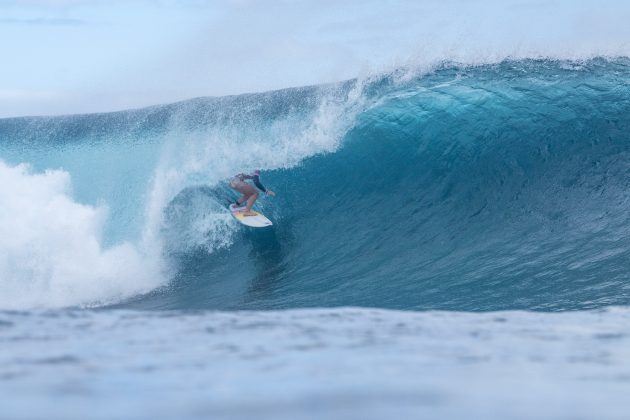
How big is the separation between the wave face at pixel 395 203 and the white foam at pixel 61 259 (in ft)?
0.17

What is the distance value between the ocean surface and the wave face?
39 millimetres

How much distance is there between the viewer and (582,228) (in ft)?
29.7

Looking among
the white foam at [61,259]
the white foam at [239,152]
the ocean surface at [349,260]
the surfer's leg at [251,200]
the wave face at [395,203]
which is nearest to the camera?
the ocean surface at [349,260]

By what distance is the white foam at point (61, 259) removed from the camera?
1059 centimetres

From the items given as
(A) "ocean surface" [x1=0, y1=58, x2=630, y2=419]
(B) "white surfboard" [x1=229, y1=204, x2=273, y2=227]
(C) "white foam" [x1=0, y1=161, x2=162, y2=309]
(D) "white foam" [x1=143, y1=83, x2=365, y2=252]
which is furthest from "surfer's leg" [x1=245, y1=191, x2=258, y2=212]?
(C) "white foam" [x1=0, y1=161, x2=162, y2=309]

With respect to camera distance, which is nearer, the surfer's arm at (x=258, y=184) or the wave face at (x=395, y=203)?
the wave face at (x=395, y=203)

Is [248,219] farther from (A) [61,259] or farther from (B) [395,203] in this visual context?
(A) [61,259]

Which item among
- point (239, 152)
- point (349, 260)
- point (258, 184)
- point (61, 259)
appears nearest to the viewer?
point (349, 260)

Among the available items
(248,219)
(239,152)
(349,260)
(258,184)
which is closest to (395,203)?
(349,260)

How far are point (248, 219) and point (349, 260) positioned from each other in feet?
7.35

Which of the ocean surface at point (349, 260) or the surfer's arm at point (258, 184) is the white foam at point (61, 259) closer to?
the ocean surface at point (349, 260)

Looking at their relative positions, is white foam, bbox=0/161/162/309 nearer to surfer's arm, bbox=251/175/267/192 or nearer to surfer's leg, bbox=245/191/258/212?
surfer's leg, bbox=245/191/258/212

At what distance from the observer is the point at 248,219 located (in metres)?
11.1

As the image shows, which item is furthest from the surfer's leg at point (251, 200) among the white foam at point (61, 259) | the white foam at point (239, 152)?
the white foam at point (61, 259)
